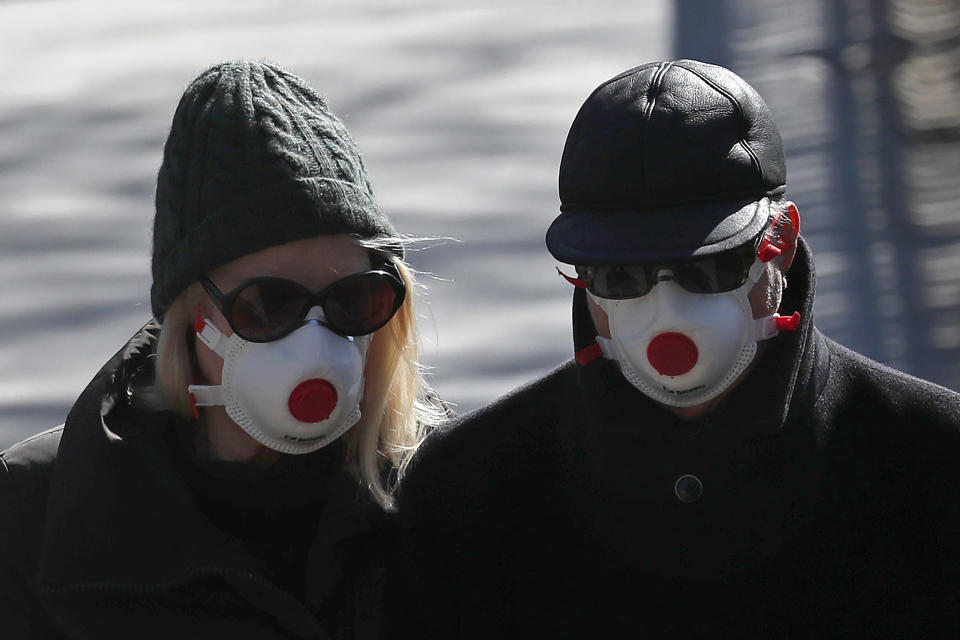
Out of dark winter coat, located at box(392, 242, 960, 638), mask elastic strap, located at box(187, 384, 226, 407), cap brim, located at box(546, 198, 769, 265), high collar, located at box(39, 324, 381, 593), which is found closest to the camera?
cap brim, located at box(546, 198, 769, 265)

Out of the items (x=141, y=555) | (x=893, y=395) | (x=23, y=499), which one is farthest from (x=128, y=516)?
(x=893, y=395)

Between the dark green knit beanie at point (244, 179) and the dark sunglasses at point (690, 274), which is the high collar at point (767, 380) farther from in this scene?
the dark green knit beanie at point (244, 179)

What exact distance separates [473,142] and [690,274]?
10.5 feet

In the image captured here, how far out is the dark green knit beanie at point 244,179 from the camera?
2.52 m

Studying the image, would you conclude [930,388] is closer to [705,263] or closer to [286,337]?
[705,263]

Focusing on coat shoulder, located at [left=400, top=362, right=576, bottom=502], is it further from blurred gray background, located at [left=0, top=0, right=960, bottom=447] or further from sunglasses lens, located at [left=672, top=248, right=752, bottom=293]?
blurred gray background, located at [left=0, top=0, right=960, bottom=447]

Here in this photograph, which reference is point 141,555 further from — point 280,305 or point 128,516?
point 280,305

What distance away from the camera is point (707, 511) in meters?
2.47

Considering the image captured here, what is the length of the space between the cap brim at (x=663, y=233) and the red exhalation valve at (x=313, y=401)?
1.54ft

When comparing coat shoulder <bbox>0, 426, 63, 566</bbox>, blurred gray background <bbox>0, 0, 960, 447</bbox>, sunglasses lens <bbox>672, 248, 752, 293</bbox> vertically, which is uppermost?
sunglasses lens <bbox>672, 248, 752, 293</bbox>

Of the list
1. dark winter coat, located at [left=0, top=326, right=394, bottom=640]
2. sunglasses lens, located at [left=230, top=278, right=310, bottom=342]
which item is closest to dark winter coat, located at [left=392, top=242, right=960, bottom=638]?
dark winter coat, located at [left=0, top=326, right=394, bottom=640]

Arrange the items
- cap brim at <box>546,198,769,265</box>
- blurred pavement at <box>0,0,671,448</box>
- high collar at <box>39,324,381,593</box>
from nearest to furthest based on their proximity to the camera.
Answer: cap brim at <box>546,198,769,265</box> → high collar at <box>39,324,381,593</box> → blurred pavement at <box>0,0,671,448</box>

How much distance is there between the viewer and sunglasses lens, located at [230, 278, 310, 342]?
2537mm

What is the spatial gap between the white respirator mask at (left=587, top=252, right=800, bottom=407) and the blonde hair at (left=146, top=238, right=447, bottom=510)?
0.46 m
